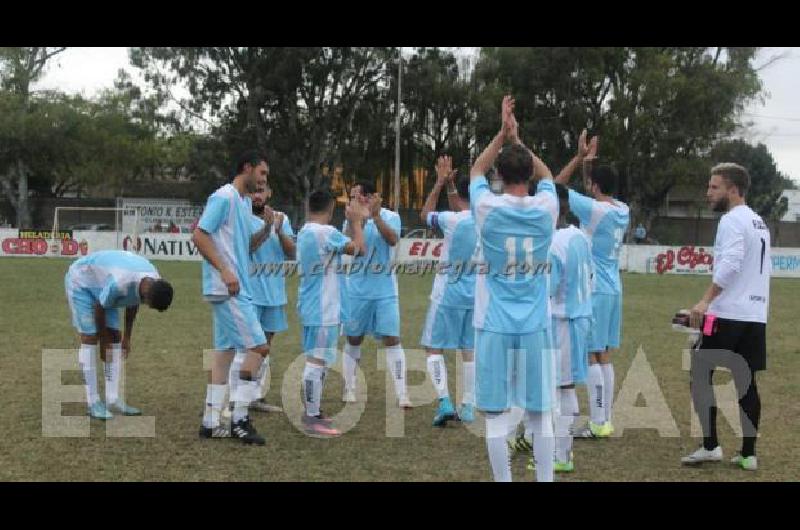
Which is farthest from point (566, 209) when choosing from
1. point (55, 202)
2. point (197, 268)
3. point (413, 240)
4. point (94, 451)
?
point (55, 202)

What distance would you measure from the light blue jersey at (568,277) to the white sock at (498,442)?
1552 millimetres

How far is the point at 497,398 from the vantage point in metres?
5.49

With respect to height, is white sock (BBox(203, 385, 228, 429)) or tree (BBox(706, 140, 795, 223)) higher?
tree (BBox(706, 140, 795, 223))

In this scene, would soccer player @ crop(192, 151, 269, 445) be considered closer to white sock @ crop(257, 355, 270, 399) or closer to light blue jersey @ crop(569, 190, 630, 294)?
white sock @ crop(257, 355, 270, 399)

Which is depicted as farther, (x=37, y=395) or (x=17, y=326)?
(x=17, y=326)

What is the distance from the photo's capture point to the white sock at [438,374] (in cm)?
836

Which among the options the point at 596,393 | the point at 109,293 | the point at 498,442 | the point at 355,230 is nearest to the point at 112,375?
the point at 109,293

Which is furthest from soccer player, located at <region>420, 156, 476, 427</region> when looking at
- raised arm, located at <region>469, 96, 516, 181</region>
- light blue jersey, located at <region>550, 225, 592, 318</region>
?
raised arm, located at <region>469, 96, 516, 181</region>

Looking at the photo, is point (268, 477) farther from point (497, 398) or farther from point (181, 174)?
→ point (181, 174)

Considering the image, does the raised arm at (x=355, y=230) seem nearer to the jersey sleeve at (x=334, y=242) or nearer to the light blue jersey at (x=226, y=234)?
the jersey sleeve at (x=334, y=242)

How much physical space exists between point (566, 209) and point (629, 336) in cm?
825

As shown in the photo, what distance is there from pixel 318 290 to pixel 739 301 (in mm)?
3509

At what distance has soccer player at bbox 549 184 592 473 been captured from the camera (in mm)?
6805

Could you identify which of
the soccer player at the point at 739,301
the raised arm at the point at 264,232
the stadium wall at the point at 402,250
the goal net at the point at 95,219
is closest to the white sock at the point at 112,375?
the raised arm at the point at 264,232
